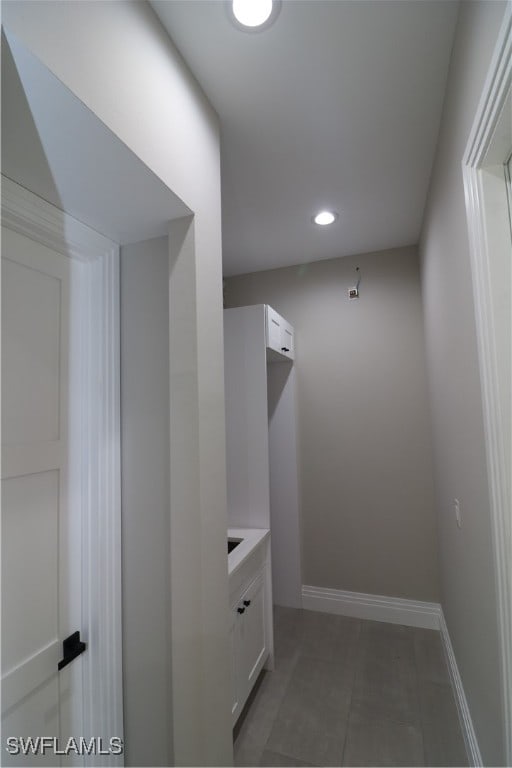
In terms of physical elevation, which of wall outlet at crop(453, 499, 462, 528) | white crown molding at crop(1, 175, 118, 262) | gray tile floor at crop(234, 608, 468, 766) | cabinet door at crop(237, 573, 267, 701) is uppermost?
white crown molding at crop(1, 175, 118, 262)

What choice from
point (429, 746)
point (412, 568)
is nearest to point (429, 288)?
point (412, 568)

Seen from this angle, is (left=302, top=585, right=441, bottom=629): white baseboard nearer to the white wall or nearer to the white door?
the white wall

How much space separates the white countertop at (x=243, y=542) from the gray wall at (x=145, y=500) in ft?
1.43

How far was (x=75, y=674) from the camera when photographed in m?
1.11

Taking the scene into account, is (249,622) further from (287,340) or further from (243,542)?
(287,340)

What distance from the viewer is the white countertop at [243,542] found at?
1629mm

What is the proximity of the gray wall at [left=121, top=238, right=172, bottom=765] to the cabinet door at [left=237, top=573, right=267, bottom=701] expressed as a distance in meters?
0.59

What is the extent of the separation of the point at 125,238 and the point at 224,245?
1.49 metres

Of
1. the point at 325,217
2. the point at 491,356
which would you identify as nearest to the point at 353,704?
the point at 491,356

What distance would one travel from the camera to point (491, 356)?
3.06 feet

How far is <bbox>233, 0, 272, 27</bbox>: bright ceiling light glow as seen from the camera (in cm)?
103

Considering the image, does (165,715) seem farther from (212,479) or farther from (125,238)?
(125,238)

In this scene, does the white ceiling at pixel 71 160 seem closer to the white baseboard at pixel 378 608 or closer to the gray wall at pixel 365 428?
the gray wall at pixel 365 428

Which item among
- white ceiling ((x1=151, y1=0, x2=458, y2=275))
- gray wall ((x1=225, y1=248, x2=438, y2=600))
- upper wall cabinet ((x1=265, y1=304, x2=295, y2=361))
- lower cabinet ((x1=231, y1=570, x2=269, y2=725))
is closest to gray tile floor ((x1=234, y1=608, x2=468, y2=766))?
lower cabinet ((x1=231, y1=570, x2=269, y2=725))
